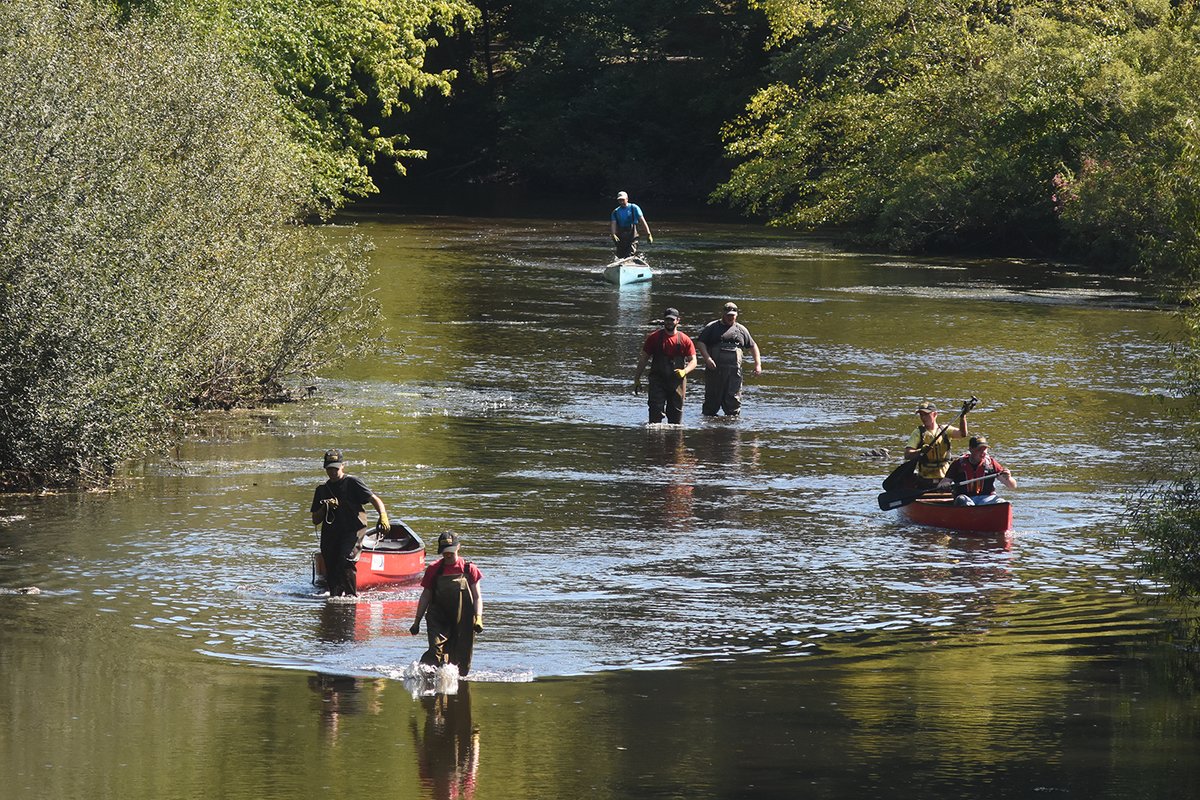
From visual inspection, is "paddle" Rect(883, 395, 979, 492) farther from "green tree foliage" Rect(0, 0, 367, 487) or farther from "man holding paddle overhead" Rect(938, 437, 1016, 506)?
"green tree foliage" Rect(0, 0, 367, 487)

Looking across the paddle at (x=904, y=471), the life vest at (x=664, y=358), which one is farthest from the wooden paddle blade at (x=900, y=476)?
the life vest at (x=664, y=358)

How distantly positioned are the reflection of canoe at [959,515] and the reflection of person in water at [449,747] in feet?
24.6

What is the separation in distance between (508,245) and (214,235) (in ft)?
101

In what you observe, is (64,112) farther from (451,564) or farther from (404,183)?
(404,183)

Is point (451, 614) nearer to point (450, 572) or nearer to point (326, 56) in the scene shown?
point (450, 572)

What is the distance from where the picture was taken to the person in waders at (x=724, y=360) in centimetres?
2661

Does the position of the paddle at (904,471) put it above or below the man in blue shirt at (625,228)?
below

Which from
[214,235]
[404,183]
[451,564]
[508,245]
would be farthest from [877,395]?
[404,183]

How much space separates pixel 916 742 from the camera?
12.5 m

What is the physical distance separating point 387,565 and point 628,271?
28.2 metres

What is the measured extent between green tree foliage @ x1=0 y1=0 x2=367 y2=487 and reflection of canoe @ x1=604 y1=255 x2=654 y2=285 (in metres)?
15.6

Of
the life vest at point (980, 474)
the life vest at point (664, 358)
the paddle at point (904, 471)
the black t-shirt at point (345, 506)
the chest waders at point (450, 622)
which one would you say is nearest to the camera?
the chest waders at point (450, 622)

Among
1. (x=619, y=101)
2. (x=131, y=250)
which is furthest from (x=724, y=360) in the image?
(x=619, y=101)

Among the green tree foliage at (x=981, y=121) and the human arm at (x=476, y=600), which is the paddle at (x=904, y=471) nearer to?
the human arm at (x=476, y=600)
